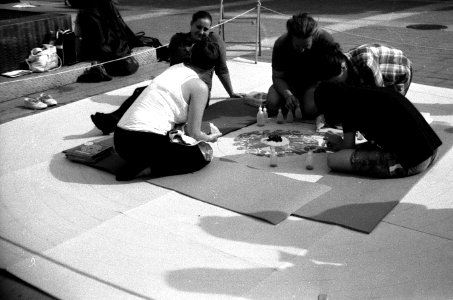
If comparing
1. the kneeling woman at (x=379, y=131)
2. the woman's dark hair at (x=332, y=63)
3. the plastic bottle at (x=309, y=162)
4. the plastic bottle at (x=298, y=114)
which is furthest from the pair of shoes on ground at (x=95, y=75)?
the kneeling woman at (x=379, y=131)

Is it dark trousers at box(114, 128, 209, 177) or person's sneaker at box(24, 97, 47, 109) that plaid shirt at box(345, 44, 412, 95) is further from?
person's sneaker at box(24, 97, 47, 109)

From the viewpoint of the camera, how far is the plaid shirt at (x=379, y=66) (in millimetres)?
5363

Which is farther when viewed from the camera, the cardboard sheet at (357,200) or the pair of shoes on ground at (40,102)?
the pair of shoes on ground at (40,102)

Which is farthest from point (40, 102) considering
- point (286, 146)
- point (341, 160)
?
point (341, 160)

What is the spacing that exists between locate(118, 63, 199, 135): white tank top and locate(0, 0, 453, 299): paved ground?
67.5 inches

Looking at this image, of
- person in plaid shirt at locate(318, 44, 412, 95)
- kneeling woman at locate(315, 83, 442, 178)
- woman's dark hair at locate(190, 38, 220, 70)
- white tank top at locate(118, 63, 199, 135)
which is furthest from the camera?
person in plaid shirt at locate(318, 44, 412, 95)

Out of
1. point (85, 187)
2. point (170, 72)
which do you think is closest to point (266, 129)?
point (170, 72)

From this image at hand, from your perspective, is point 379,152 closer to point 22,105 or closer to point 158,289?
point 158,289

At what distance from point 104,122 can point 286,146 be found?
6.43ft

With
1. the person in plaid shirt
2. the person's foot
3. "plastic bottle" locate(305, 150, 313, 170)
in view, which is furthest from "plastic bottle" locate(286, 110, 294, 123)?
the person's foot

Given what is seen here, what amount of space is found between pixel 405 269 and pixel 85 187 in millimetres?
2687

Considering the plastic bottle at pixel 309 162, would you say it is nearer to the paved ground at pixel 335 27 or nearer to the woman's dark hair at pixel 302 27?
the woman's dark hair at pixel 302 27

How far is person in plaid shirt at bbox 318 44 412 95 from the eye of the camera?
523cm

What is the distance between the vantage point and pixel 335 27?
486 inches
